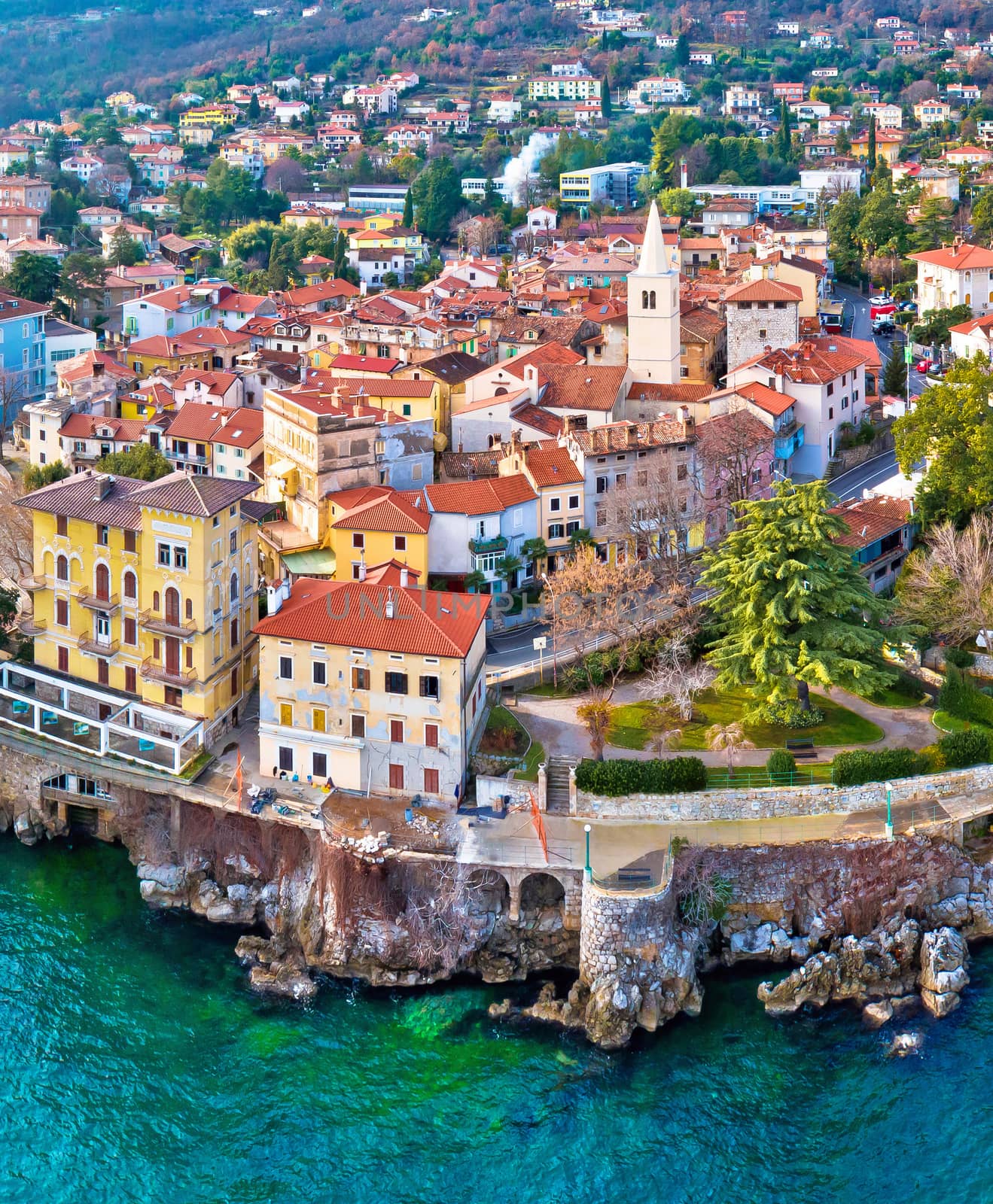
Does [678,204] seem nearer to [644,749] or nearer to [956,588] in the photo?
[956,588]

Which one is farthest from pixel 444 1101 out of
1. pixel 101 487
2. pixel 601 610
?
pixel 101 487

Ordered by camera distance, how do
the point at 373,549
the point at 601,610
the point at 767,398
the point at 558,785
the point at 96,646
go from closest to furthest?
1. the point at 558,785
2. the point at 96,646
3. the point at 601,610
4. the point at 373,549
5. the point at 767,398

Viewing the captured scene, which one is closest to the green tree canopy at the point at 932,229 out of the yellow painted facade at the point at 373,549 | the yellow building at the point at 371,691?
the yellow painted facade at the point at 373,549

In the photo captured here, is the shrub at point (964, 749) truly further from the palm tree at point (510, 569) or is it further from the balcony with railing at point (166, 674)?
the balcony with railing at point (166, 674)

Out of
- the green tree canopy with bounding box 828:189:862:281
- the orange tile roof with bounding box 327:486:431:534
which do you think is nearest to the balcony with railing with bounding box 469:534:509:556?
the orange tile roof with bounding box 327:486:431:534

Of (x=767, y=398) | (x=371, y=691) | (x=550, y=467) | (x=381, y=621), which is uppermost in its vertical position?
(x=767, y=398)

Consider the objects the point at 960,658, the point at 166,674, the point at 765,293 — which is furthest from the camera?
the point at 765,293
